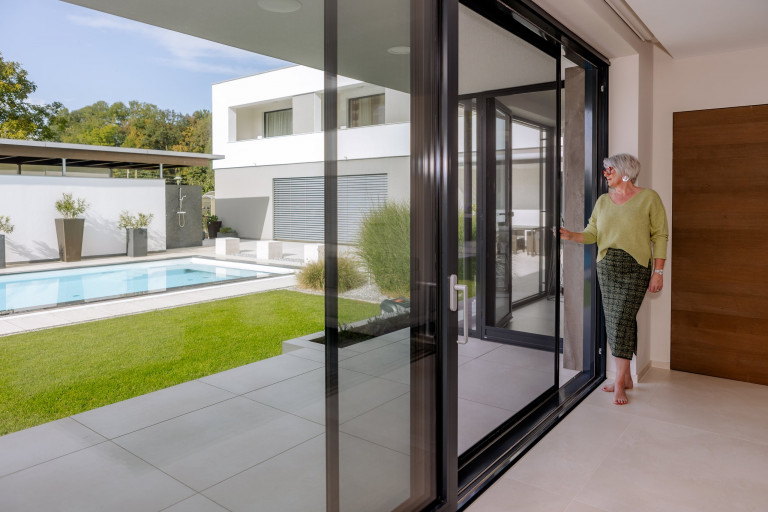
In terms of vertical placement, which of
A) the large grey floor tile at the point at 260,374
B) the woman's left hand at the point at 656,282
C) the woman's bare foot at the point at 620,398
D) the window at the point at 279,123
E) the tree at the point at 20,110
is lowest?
the woman's bare foot at the point at 620,398

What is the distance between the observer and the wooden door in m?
3.81

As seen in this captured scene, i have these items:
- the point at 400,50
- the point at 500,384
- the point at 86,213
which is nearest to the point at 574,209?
the point at 500,384

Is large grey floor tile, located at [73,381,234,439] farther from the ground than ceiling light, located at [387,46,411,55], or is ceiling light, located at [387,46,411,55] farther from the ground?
ceiling light, located at [387,46,411,55]

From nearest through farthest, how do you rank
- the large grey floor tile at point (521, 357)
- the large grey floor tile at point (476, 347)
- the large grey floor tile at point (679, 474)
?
the large grey floor tile at point (679, 474), the large grey floor tile at point (476, 347), the large grey floor tile at point (521, 357)

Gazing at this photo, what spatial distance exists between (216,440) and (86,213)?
1.03 m

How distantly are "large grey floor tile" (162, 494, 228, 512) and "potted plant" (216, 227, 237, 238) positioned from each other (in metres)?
0.90

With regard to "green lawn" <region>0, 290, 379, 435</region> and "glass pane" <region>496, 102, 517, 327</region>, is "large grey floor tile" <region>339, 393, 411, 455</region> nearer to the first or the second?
"green lawn" <region>0, 290, 379, 435</region>

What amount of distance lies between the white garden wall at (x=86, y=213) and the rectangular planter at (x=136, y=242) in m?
0.02

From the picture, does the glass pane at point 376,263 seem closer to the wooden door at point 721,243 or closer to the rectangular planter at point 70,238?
the rectangular planter at point 70,238

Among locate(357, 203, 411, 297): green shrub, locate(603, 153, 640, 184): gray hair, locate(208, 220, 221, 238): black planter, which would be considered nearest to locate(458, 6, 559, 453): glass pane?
locate(603, 153, 640, 184): gray hair

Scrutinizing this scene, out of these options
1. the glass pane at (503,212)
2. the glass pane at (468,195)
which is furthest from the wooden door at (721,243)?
the glass pane at (468,195)

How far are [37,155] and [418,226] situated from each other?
1272 millimetres

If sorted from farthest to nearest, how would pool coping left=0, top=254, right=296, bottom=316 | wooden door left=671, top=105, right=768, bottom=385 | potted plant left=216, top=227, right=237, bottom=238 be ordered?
wooden door left=671, top=105, right=768, bottom=385
potted plant left=216, top=227, right=237, bottom=238
pool coping left=0, top=254, right=296, bottom=316

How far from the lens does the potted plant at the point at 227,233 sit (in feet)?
6.08
